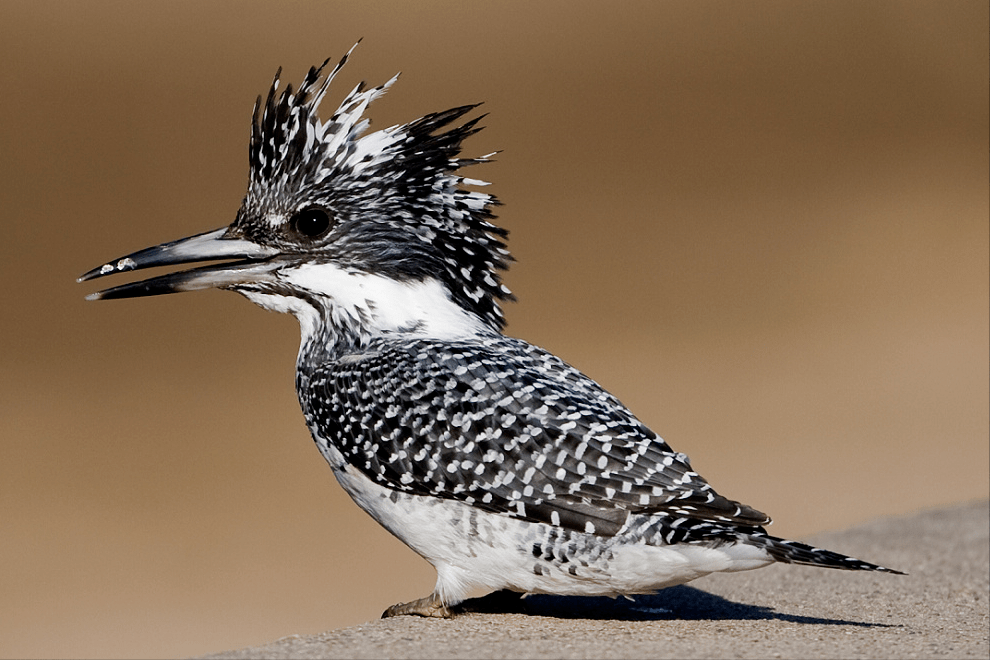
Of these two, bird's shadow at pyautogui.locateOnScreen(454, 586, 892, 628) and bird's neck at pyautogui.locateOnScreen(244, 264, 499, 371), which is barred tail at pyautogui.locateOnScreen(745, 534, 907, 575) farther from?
bird's neck at pyautogui.locateOnScreen(244, 264, 499, 371)

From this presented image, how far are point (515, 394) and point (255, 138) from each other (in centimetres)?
217

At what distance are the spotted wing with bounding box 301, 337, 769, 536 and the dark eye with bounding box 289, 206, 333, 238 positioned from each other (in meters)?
0.74

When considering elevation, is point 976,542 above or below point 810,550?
above

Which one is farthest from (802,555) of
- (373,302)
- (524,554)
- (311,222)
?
(311,222)

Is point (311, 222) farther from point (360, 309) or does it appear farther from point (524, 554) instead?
point (524, 554)

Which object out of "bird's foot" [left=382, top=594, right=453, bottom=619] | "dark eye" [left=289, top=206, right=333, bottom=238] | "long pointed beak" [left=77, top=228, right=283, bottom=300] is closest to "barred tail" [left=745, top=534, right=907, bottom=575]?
"bird's foot" [left=382, top=594, right=453, bottom=619]

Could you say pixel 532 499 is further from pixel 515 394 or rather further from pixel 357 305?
pixel 357 305

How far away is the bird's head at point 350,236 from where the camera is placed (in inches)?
230

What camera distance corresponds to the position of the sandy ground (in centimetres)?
478

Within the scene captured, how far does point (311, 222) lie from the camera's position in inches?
232

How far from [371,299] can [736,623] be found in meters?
2.43

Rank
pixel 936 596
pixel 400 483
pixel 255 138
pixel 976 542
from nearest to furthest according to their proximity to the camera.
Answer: pixel 400 483
pixel 255 138
pixel 936 596
pixel 976 542

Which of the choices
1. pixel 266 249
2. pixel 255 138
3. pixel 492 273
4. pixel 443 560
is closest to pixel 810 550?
pixel 443 560

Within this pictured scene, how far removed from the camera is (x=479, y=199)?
6.12 metres
